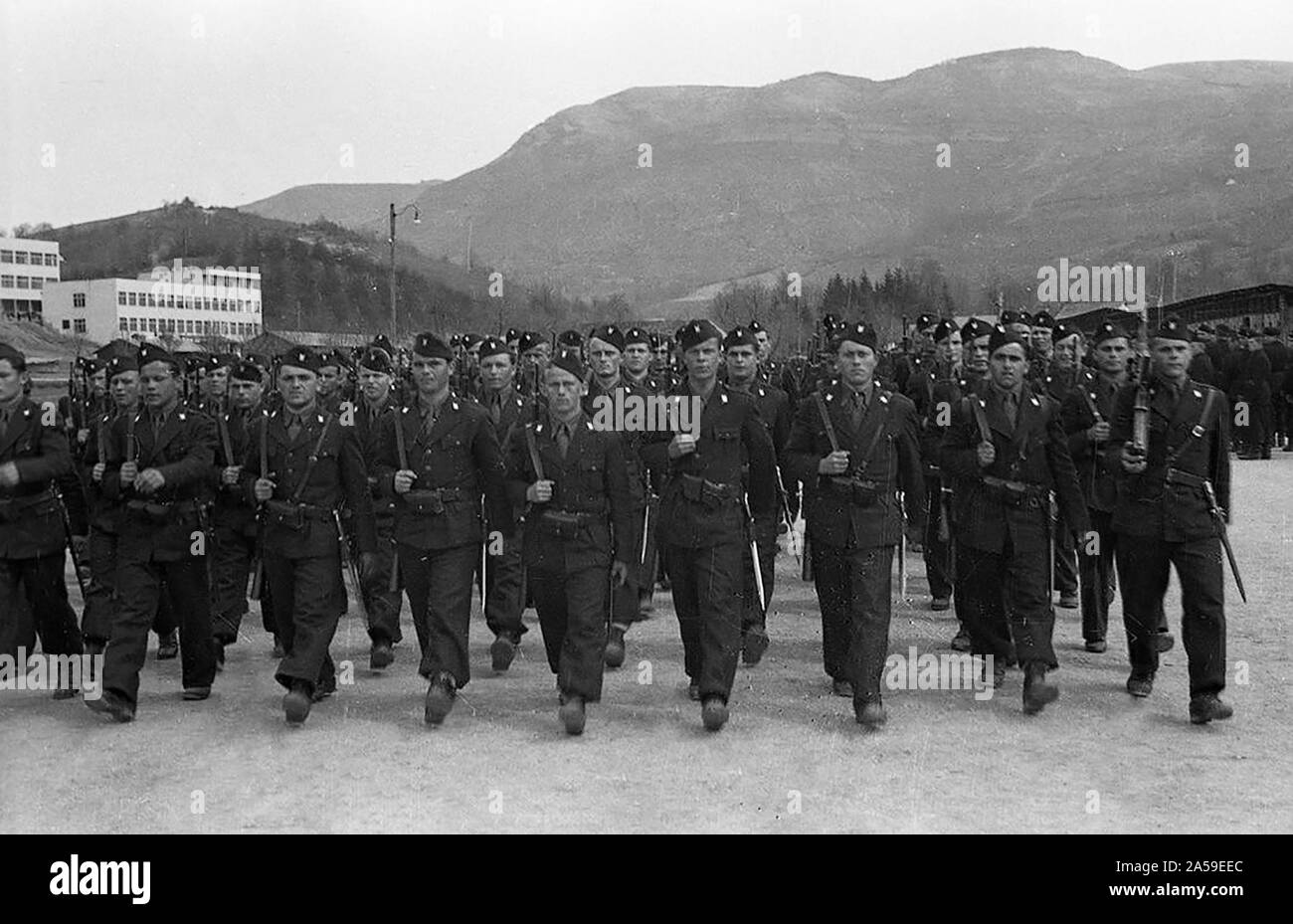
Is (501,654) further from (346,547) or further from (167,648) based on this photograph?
(167,648)

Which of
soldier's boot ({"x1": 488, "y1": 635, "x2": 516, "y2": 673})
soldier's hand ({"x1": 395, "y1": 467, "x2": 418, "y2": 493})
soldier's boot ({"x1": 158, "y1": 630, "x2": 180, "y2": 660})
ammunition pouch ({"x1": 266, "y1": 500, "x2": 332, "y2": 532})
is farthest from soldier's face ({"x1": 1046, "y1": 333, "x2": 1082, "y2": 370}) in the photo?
soldier's boot ({"x1": 158, "y1": 630, "x2": 180, "y2": 660})

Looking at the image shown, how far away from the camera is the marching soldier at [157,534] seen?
6.99 metres

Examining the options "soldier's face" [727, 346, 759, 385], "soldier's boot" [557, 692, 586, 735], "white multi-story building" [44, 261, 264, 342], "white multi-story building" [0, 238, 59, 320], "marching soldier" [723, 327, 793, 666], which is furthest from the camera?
"white multi-story building" [0, 238, 59, 320]

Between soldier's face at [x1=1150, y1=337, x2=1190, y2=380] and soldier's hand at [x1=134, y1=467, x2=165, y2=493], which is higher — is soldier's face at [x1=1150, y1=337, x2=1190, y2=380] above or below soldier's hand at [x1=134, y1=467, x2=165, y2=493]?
above

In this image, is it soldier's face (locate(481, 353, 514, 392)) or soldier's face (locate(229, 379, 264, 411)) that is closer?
soldier's face (locate(229, 379, 264, 411))

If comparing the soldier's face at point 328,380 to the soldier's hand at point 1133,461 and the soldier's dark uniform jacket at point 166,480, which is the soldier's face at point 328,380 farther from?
the soldier's hand at point 1133,461

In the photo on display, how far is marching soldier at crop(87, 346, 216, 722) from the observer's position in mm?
6992

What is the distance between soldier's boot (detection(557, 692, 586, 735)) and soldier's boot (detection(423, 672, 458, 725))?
0.65 metres

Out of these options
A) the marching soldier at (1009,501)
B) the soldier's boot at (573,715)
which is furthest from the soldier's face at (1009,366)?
the soldier's boot at (573,715)

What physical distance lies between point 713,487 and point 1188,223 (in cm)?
14758

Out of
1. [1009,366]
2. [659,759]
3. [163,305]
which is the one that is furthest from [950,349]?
[163,305]

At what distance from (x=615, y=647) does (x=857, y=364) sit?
2456mm

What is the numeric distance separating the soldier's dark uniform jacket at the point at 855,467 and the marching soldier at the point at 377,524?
2356 millimetres

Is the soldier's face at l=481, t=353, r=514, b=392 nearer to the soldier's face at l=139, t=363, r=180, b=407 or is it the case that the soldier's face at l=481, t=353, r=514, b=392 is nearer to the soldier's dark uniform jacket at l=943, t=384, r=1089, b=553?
the soldier's face at l=139, t=363, r=180, b=407
